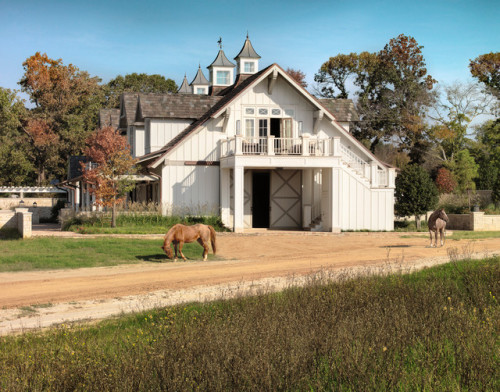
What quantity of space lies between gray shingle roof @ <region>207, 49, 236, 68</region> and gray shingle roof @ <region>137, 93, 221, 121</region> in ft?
17.6

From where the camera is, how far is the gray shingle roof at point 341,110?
36.0 metres

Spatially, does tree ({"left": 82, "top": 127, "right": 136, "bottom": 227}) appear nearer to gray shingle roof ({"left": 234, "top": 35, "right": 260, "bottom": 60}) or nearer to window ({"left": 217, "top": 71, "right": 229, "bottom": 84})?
gray shingle roof ({"left": 234, "top": 35, "right": 260, "bottom": 60})

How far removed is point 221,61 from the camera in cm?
4025

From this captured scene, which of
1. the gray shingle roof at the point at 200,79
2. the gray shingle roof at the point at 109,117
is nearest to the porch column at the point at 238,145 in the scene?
the gray shingle roof at the point at 109,117

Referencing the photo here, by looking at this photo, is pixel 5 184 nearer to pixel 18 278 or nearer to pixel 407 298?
pixel 18 278

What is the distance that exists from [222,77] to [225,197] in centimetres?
1244

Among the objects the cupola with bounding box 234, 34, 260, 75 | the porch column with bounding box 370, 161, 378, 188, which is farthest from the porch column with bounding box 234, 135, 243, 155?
the cupola with bounding box 234, 34, 260, 75

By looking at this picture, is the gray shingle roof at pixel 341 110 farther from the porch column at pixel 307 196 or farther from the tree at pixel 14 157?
the tree at pixel 14 157

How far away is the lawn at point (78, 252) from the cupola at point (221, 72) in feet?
61.1

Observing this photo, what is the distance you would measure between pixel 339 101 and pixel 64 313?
28.2m

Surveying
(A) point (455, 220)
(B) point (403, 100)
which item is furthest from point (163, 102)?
(B) point (403, 100)

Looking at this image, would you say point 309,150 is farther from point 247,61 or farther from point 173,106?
point 247,61

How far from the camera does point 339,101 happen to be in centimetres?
3672

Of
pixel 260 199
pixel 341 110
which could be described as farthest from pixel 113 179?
pixel 341 110
